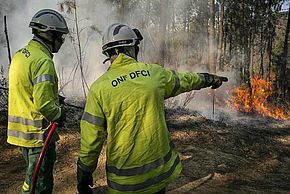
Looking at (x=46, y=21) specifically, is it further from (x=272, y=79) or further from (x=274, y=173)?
(x=272, y=79)

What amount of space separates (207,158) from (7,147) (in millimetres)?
4002

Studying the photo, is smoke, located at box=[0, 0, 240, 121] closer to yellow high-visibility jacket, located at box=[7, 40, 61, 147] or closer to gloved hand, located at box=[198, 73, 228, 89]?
yellow high-visibility jacket, located at box=[7, 40, 61, 147]

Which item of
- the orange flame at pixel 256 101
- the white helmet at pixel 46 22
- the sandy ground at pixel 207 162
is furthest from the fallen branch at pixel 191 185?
the orange flame at pixel 256 101

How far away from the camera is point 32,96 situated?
3119 millimetres

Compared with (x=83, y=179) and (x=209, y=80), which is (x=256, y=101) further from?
(x=83, y=179)

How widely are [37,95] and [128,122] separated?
1105 millimetres

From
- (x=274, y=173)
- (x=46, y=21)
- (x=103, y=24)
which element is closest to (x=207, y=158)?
(x=274, y=173)

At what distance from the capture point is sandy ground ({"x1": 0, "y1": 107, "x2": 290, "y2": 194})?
5008 millimetres

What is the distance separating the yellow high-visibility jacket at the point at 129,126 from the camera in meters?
2.26

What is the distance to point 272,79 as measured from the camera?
28.1m

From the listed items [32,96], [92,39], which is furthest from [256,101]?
[32,96]

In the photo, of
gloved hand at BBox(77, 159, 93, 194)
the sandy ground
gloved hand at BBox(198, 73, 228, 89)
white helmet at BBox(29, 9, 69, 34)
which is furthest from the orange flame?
gloved hand at BBox(77, 159, 93, 194)

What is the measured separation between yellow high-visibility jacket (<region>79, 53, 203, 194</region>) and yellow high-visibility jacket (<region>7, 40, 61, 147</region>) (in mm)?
838

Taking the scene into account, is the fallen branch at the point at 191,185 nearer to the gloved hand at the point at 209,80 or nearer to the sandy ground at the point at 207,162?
the sandy ground at the point at 207,162
